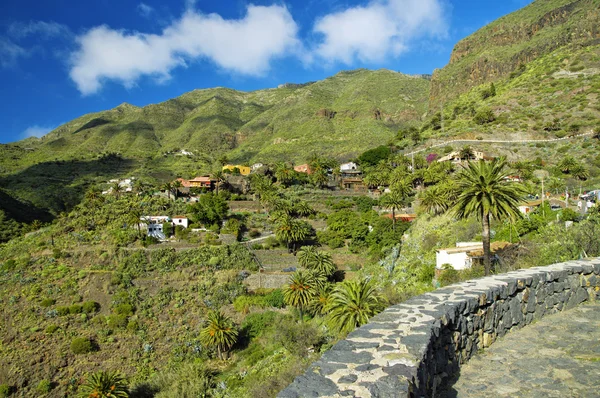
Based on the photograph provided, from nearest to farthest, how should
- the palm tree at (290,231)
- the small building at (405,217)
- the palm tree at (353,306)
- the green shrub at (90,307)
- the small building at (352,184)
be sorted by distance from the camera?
the palm tree at (353,306), the green shrub at (90,307), the palm tree at (290,231), the small building at (405,217), the small building at (352,184)

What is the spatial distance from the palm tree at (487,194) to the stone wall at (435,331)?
11016 mm

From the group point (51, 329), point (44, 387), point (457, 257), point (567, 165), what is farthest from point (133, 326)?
point (567, 165)

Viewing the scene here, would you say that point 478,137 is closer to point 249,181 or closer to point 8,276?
point 249,181

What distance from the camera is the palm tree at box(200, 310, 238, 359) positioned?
36353 mm

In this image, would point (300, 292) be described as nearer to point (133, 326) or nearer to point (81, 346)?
point (133, 326)

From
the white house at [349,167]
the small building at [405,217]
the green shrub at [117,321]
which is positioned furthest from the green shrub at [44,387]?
the white house at [349,167]

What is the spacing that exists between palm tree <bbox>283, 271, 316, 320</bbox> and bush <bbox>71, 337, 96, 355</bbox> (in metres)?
18.0

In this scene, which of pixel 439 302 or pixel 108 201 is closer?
pixel 439 302

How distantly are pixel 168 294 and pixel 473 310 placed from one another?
141 feet

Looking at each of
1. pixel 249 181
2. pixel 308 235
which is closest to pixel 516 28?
pixel 249 181

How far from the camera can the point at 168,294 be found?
44438 millimetres

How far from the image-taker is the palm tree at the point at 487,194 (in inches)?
744

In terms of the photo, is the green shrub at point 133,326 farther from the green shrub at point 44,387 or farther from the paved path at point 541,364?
the paved path at point 541,364

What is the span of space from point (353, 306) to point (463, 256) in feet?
40.4
